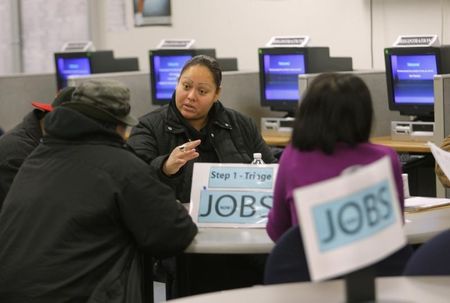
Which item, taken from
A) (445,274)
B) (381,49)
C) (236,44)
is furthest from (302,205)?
(236,44)

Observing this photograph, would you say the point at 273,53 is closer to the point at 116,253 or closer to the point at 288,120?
the point at 288,120

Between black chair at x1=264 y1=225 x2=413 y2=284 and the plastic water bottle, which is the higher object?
the plastic water bottle

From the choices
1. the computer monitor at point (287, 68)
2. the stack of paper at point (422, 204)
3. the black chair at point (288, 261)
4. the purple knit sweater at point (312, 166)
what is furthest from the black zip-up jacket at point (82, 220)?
the computer monitor at point (287, 68)

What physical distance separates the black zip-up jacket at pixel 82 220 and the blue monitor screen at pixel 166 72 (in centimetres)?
424

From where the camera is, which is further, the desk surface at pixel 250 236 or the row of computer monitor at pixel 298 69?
the row of computer monitor at pixel 298 69

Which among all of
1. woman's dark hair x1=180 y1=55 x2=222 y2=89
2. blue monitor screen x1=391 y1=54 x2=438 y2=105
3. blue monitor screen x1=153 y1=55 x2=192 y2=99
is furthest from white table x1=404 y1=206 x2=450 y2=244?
blue monitor screen x1=153 y1=55 x2=192 y2=99

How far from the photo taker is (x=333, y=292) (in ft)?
6.97

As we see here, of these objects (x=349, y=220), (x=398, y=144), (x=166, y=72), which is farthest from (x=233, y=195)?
(x=166, y=72)

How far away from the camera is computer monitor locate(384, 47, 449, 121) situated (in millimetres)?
5988

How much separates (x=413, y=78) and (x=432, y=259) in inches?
153

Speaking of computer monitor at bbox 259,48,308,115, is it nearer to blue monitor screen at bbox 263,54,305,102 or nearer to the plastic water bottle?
blue monitor screen at bbox 263,54,305,102

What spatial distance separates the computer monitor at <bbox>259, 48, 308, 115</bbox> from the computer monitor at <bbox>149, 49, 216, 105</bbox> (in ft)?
2.05

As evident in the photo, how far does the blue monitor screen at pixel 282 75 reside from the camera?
6633 mm

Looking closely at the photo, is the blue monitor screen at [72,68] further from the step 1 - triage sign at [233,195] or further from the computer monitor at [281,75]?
the step 1 - triage sign at [233,195]
